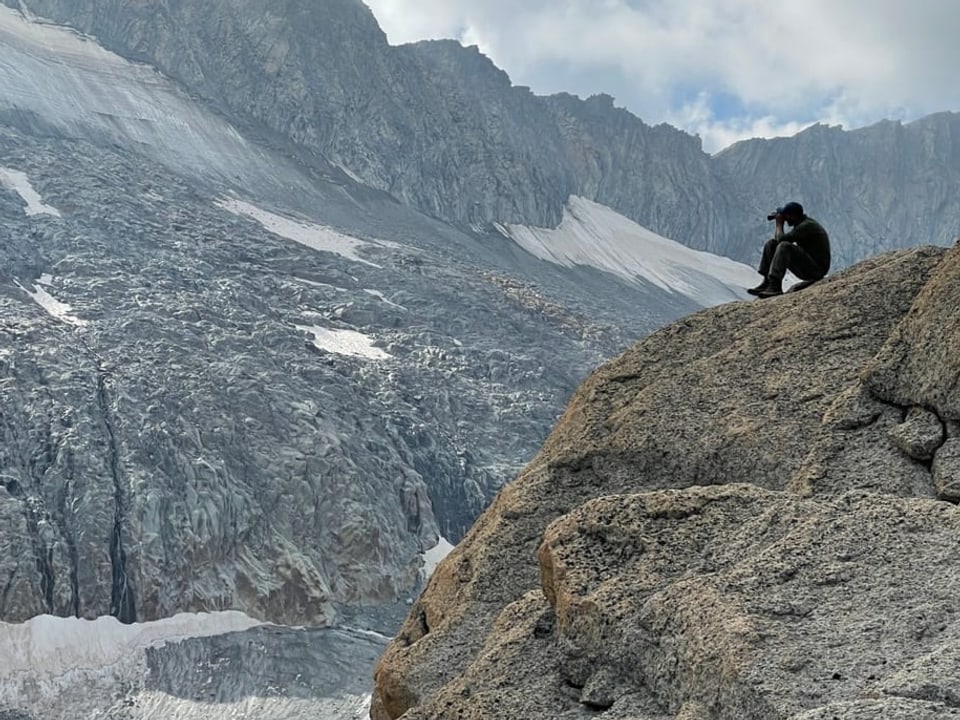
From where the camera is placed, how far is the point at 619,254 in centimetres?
18450

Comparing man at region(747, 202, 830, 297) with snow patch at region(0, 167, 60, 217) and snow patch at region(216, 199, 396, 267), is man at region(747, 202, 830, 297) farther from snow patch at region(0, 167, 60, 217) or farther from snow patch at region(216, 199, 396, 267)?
snow patch at region(216, 199, 396, 267)

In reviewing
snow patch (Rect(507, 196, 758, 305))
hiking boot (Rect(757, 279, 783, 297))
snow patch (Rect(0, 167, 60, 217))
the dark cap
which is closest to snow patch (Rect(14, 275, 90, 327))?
snow patch (Rect(0, 167, 60, 217))

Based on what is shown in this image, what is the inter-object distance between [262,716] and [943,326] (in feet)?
142

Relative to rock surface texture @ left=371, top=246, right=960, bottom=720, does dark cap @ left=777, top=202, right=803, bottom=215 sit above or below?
above

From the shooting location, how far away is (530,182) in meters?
176

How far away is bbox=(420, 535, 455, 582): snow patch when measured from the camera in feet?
200

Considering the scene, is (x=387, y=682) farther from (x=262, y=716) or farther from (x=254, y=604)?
(x=254, y=604)

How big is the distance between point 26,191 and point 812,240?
90225 mm

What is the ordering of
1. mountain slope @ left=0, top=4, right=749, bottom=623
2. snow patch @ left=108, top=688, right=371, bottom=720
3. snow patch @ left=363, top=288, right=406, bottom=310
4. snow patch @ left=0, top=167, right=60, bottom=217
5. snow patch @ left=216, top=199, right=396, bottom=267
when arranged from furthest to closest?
snow patch @ left=216, top=199, right=396, bottom=267
snow patch @ left=363, top=288, right=406, bottom=310
snow patch @ left=0, top=167, right=60, bottom=217
mountain slope @ left=0, top=4, right=749, bottom=623
snow patch @ left=108, top=688, right=371, bottom=720

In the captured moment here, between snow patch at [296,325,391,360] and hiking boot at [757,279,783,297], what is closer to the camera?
hiking boot at [757,279,783,297]

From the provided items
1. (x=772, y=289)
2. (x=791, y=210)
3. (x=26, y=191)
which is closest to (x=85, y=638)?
(x=772, y=289)

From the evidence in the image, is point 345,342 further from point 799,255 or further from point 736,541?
point 736,541

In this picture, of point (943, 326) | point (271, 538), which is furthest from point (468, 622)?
point (271, 538)

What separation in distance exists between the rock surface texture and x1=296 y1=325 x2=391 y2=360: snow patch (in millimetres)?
72910
